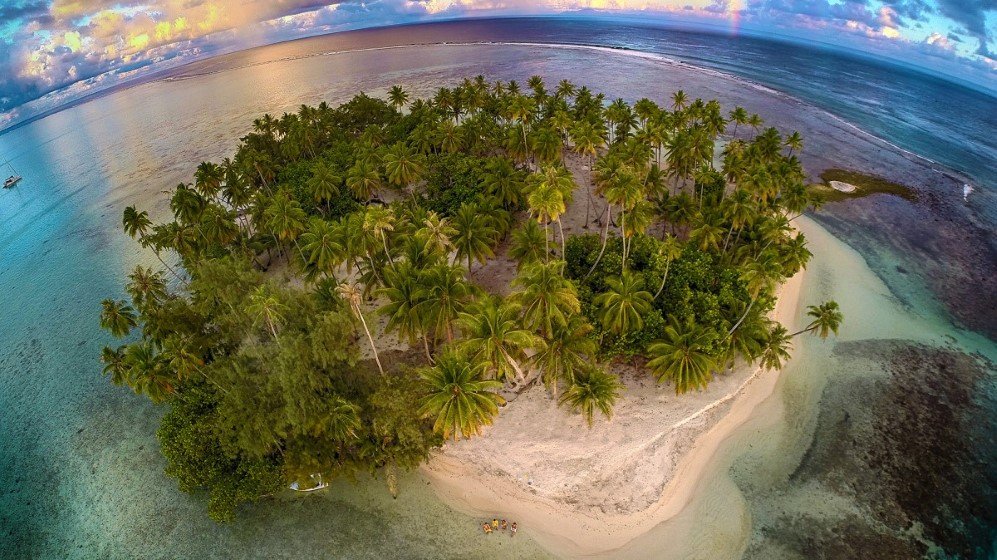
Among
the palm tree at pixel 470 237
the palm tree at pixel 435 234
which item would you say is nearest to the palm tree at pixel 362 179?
the palm tree at pixel 470 237

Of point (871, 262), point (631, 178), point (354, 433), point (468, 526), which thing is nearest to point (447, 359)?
point (354, 433)

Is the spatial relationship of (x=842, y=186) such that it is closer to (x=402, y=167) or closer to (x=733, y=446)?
(x=733, y=446)

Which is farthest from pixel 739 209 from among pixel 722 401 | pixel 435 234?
pixel 435 234

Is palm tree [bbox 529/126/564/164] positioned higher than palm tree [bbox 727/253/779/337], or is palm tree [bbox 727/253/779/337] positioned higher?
palm tree [bbox 529/126/564/164]

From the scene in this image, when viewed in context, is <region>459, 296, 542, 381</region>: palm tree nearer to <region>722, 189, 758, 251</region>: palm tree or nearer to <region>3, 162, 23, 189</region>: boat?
<region>722, 189, 758, 251</region>: palm tree

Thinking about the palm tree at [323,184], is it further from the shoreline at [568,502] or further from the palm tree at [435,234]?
the shoreline at [568,502]

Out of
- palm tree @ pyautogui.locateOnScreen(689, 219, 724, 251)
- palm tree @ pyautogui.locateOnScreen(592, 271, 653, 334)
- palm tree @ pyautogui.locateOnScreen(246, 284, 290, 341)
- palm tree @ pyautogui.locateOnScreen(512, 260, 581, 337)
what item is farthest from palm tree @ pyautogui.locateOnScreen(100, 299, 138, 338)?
palm tree @ pyautogui.locateOnScreen(689, 219, 724, 251)
